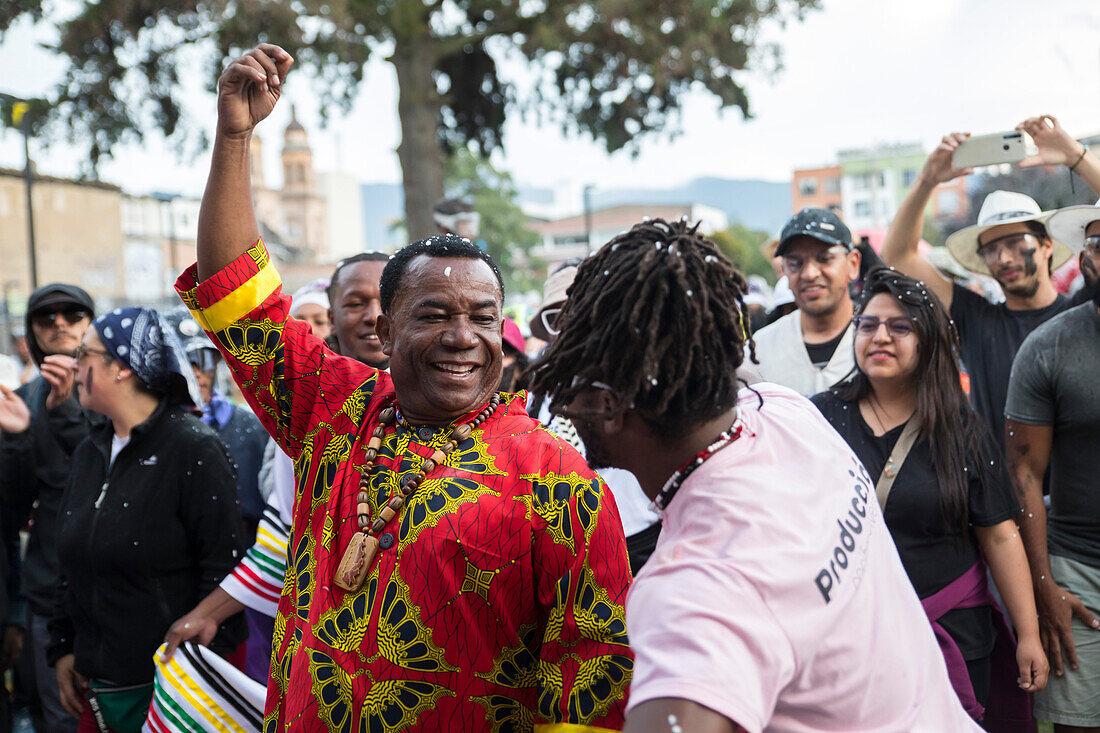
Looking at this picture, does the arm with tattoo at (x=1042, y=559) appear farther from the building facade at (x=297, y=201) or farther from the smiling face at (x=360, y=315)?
the building facade at (x=297, y=201)

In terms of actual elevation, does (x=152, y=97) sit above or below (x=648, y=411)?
above

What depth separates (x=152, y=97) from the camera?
12.9 meters

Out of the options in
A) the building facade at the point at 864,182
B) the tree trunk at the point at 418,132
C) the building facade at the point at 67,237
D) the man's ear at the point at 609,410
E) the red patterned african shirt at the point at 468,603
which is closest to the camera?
the man's ear at the point at 609,410

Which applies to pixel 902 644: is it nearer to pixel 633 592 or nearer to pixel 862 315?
pixel 633 592

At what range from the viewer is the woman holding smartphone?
318 cm

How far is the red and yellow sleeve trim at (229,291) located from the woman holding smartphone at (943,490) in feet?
6.92

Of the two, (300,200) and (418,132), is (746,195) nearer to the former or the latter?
(300,200)

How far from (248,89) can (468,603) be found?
1.31 metres

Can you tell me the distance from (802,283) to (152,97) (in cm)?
1132

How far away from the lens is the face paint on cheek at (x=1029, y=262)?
14.7ft

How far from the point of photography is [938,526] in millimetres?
3186

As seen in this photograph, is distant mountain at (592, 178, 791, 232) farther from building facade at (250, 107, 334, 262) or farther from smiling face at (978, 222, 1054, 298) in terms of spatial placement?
smiling face at (978, 222, 1054, 298)

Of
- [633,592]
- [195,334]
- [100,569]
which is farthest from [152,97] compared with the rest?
[633,592]

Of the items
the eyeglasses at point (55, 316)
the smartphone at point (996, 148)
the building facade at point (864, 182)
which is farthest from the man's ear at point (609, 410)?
the building facade at point (864, 182)
